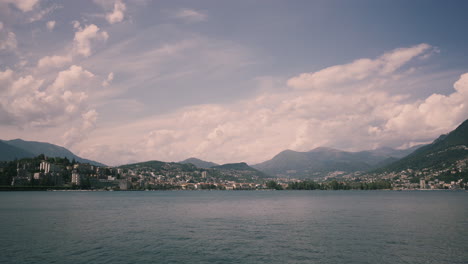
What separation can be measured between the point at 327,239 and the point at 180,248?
21497 millimetres

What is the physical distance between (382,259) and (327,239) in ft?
39.1

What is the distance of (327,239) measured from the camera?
47.2 metres

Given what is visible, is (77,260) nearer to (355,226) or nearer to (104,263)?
(104,263)

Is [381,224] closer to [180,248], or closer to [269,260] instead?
[269,260]

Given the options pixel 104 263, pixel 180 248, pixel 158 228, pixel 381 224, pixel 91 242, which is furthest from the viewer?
pixel 381 224

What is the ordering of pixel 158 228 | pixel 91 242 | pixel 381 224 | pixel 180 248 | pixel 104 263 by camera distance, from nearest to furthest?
pixel 104 263, pixel 180 248, pixel 91 242, pixel 158 228, pixel 381 224

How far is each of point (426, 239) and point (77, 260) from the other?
1848 inches

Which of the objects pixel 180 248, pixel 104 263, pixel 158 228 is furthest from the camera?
pixel 158 228

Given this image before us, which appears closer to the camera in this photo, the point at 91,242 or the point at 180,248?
the point at 180,248

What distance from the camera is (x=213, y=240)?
46656 mm

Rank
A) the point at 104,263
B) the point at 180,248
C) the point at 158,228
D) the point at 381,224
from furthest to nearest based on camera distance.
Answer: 1. the point at 381,224
2. the point at 158,228
3. the point at 180,248
4. the point at 104,263

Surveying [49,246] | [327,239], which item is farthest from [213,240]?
[49,246]

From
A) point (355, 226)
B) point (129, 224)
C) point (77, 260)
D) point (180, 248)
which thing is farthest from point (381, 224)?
point (77, 260)

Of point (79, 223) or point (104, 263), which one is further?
point (79, 223)
